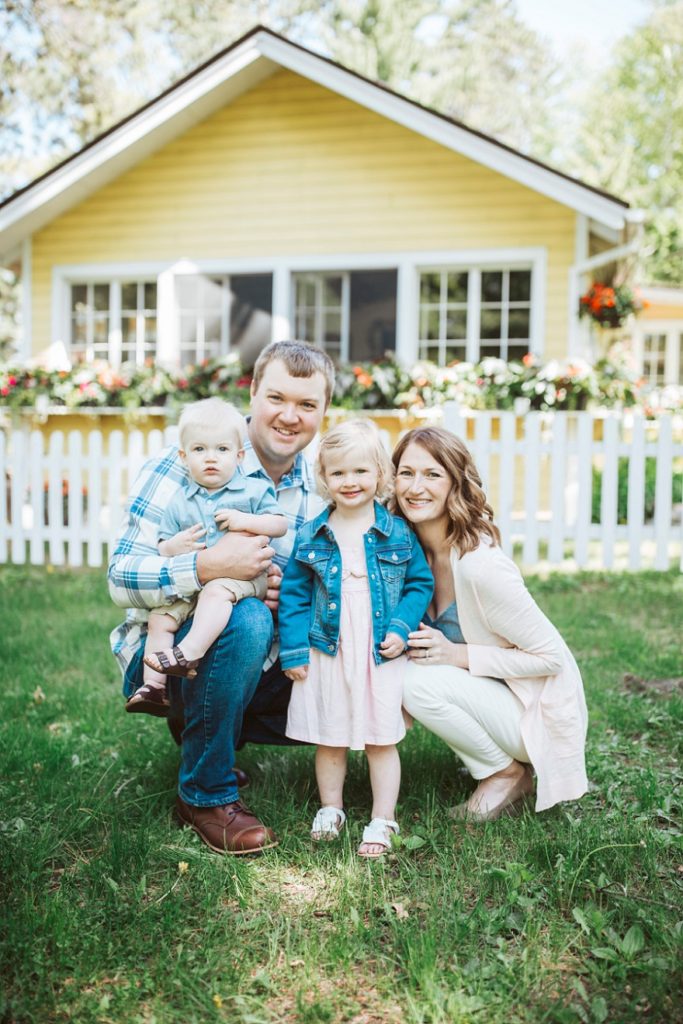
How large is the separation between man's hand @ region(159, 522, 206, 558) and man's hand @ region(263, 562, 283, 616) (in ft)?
0.86

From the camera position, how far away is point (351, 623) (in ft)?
8.91

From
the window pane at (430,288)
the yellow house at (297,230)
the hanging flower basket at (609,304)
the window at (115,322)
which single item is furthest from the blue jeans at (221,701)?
the window at (115,322)

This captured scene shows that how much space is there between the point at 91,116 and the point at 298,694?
24.8m

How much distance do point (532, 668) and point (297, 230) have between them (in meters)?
8.81

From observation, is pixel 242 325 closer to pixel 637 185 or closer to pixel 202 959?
pixel 202 959

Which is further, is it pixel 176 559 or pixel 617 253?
pixel 617 253

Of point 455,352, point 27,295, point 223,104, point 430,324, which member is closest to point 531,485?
point 455,352

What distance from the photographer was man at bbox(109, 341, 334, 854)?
8.70 ft

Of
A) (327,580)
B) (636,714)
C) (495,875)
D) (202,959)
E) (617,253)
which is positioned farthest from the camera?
(617,253)

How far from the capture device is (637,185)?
98.7ft

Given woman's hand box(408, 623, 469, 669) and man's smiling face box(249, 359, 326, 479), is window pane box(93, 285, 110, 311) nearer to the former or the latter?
man's smiling face box(249, 359, 326, 479)

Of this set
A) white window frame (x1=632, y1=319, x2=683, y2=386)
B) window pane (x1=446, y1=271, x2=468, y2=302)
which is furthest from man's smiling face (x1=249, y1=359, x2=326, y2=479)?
white window frame (x1=632, y1=319, x2=683, y2=386)

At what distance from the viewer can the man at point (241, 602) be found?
265 cm

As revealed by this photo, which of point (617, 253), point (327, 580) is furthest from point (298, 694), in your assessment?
point (617, 253)
